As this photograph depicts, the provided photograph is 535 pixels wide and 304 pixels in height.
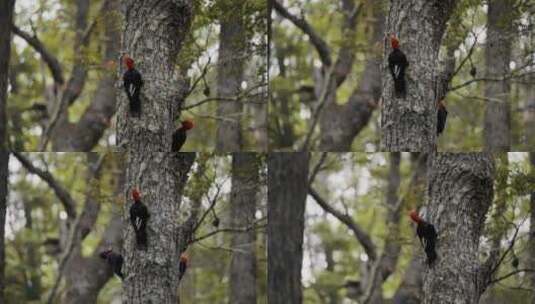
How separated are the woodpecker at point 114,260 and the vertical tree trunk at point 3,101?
2.70 ft

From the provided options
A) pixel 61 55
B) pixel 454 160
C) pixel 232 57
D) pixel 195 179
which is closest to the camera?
pixel 454 160

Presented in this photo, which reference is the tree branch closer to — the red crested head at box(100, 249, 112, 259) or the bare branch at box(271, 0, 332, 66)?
the red crested head at box(100, 249, 112, 259)

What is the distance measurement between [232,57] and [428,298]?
1872 millimetres

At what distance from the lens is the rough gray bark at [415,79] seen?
5.02 meters

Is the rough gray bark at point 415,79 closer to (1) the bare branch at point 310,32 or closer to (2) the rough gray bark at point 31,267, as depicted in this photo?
(1) the bare branch at point 310,32

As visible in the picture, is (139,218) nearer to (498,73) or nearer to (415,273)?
(415,273)

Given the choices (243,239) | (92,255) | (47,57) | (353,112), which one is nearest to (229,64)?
(243,239)

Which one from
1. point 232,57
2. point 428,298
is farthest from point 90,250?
point 428,298

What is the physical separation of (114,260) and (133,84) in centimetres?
104

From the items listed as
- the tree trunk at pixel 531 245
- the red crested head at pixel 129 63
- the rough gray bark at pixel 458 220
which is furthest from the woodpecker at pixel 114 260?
the tree trunk at pixel 531 245

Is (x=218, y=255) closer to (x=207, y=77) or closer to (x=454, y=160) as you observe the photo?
(x=207, y=77)

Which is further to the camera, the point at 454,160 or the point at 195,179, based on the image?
the point at 195,179

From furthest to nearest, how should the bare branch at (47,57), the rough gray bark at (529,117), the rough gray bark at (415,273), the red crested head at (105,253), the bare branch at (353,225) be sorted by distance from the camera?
the bare branch at (47,57) < the rough gray bark at (529,117) < the bare branch at (353,225) < the red crested head at (105,253) < the rough gray bark at (415,273)

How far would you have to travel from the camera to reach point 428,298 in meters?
5.14
